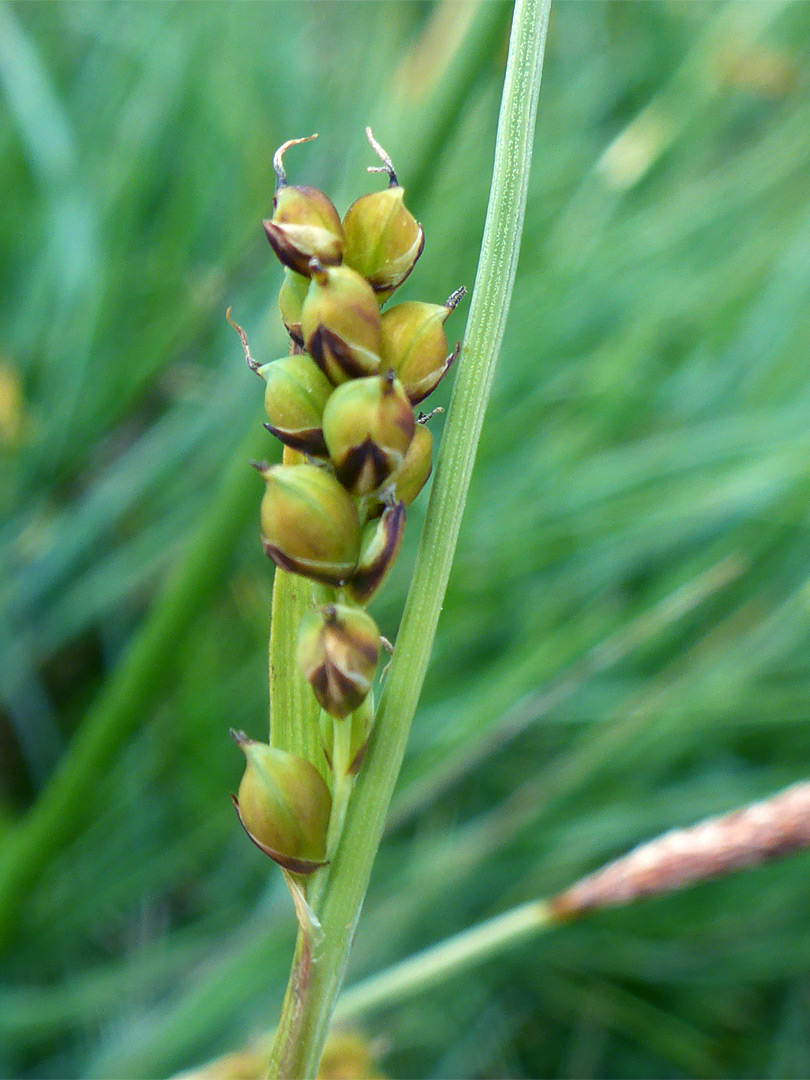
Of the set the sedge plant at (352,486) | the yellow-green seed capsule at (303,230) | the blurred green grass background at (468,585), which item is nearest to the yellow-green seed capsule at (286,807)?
the sedge plant at (352,486)

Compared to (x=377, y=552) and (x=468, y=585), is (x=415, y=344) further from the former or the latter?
(x=468, y=585)

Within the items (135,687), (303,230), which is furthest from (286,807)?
(135,687)

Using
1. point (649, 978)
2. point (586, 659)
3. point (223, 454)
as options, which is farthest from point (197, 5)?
point (649, 978)

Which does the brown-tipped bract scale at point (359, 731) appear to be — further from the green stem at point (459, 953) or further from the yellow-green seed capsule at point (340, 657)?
the green stem at point (459, 953)

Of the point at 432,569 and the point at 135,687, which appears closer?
the point at 432,569

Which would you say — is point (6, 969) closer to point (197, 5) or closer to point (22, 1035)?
point (22, 1035)
